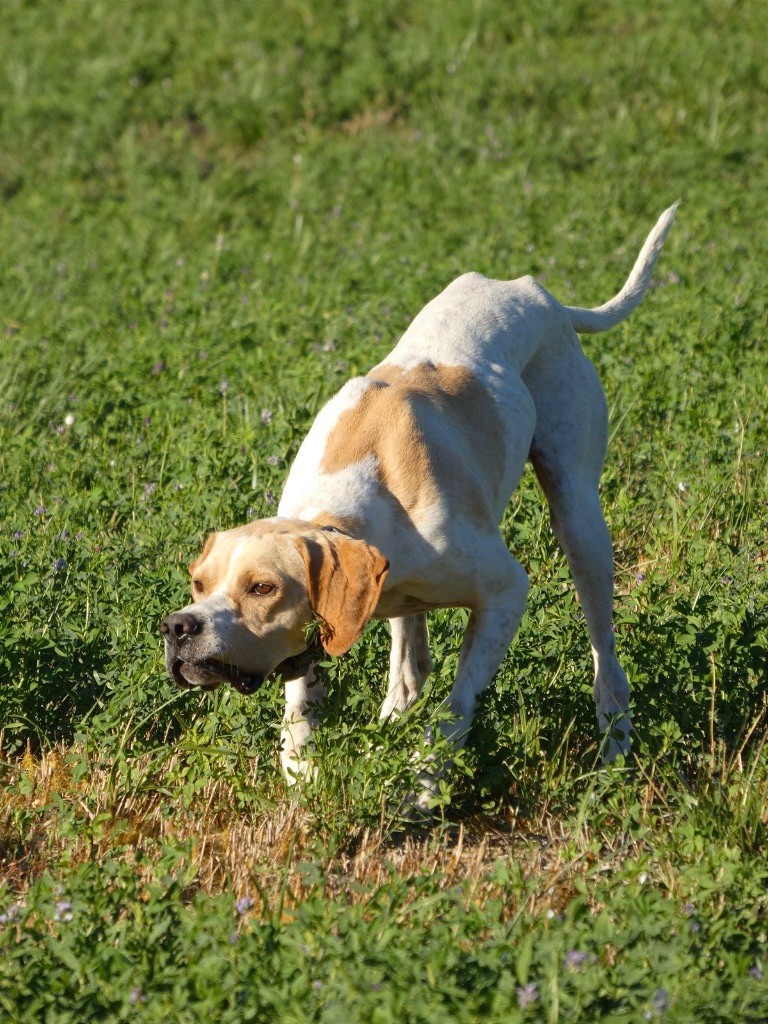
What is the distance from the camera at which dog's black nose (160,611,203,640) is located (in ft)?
11.4

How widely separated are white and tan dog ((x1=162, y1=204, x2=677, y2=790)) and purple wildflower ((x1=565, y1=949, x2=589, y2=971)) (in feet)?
3.41

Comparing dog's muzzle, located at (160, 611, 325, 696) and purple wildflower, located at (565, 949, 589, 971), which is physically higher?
dog's muzzle, located at (160, 611, 325, 696)

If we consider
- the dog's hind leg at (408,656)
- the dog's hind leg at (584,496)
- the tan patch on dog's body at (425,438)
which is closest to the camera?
the tan patch on dog's body at (425,438)

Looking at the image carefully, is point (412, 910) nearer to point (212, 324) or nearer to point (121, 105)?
point (212, 324)

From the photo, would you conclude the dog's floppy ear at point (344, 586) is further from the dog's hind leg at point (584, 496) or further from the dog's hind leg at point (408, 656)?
the dog's hind leg at point (584, 496)

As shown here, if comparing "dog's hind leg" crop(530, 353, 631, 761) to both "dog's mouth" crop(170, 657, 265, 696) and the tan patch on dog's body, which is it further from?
"dog's mouth" crop(170, 657, 265, 696)

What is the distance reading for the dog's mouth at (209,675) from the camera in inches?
138

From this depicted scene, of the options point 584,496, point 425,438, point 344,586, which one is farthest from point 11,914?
point 584,496

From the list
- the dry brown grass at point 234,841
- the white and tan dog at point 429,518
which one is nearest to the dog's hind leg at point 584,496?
the white and tan dog at point 429,518

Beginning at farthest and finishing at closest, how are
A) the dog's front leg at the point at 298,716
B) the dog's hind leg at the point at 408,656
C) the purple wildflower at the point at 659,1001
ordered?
1. the dog's hind leg at the point at 408,656
2. the dog's front leg at the point at 298,716
3. the purple wildflower at the point at 659,1001

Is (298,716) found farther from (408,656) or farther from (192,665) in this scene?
(192,665)

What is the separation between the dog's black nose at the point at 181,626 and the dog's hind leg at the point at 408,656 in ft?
3.61

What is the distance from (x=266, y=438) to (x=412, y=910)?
3.28 meters

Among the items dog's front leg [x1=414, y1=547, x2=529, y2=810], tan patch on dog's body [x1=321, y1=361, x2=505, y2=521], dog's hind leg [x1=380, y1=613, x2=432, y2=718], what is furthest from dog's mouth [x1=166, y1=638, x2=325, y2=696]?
dog's hind leg [x1=380, y1=613, x2=432, y2=718]
